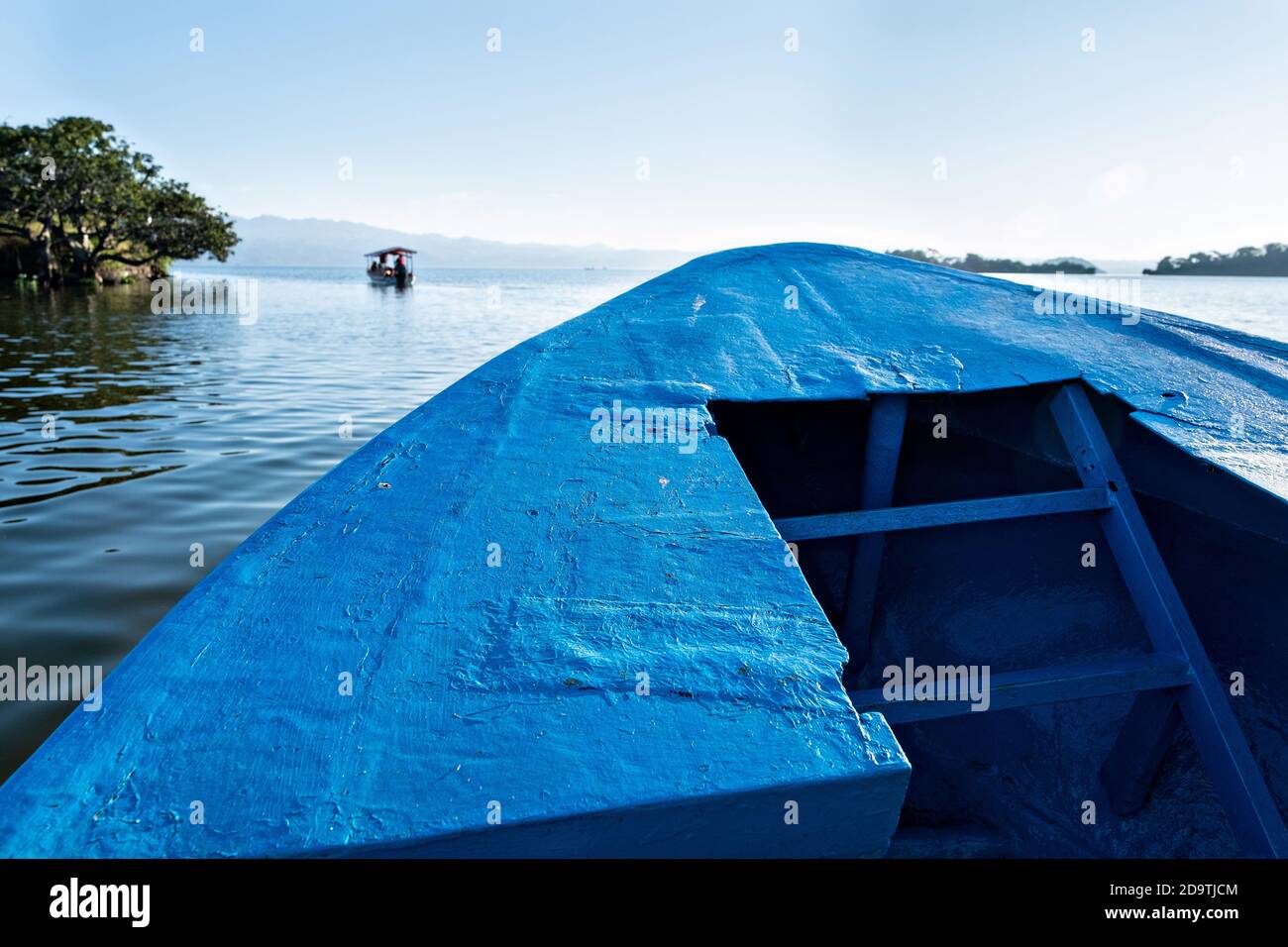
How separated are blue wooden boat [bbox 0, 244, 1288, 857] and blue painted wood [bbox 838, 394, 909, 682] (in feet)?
0.06

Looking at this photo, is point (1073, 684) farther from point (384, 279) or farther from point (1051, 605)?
point (384, 279)

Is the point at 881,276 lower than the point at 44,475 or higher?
higher

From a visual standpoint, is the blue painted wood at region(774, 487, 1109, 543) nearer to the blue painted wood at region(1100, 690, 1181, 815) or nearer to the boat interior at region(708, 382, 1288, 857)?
the boat interior at region(708, 382, 1288, 857)

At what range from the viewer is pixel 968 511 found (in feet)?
9.07

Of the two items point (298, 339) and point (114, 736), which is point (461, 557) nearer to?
point (114, 736)

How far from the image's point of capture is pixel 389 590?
1.84m

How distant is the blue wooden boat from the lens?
4.28ft

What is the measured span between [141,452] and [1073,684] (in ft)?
29.1

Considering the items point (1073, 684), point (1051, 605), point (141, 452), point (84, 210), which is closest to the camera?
point (1073, 684)

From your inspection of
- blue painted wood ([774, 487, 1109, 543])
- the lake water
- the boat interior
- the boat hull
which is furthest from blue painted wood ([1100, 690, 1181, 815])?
the boat hull

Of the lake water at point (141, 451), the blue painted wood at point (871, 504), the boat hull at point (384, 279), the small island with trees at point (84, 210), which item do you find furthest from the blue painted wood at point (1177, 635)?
the boat hull at point (384, 279)

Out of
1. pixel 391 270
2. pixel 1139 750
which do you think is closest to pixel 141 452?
pixel 1139 750
